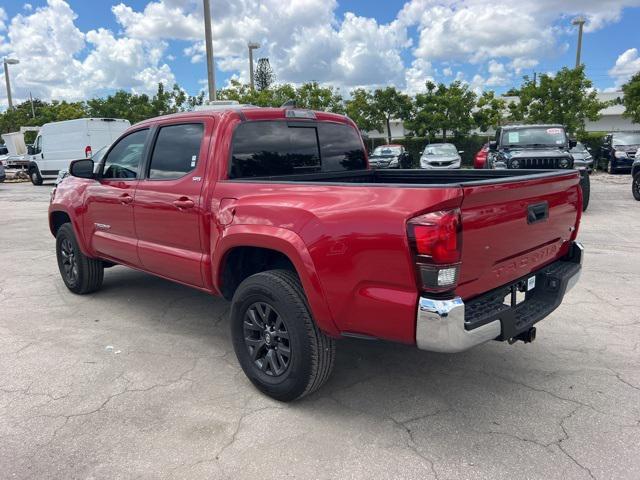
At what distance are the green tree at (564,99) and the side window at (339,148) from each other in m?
23.0

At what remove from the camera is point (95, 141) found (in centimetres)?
2141

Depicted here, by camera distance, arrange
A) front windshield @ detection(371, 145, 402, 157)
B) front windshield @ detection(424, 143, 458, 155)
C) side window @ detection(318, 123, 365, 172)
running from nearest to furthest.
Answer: side window @ detection(318, 123, 365, 172) → front windshield @ detection(424, 143, 458, 155) → front windshield @ detection(371, 145, 402, 157)

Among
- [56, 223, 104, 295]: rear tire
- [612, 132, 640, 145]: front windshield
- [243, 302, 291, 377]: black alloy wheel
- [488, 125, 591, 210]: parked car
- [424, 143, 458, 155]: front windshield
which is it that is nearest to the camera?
[243, 302, 291, 377]: black alloy wheel

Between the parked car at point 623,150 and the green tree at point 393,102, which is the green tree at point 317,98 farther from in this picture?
the parked car at point 623,150

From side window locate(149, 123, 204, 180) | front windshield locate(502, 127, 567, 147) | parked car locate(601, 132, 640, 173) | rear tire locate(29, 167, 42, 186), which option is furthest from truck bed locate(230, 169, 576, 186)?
rear tire locate(29, 167, 42, 186)

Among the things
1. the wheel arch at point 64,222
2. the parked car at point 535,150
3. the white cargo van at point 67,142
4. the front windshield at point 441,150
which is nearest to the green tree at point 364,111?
the front windshield at point 441,150

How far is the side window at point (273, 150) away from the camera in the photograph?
3770 mm

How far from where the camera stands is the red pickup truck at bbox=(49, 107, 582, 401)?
2.55 metres

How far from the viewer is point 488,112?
2873cm

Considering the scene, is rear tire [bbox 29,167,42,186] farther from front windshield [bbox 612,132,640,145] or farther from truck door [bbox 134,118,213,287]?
front windshield [bbox 612,132,640,145]

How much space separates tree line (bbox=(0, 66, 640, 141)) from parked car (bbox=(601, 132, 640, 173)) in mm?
3375

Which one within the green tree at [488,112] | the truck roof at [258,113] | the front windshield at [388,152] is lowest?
the front windshield at [388,152]

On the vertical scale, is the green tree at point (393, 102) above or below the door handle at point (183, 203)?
above

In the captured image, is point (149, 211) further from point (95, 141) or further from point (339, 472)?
point (95, 141)
